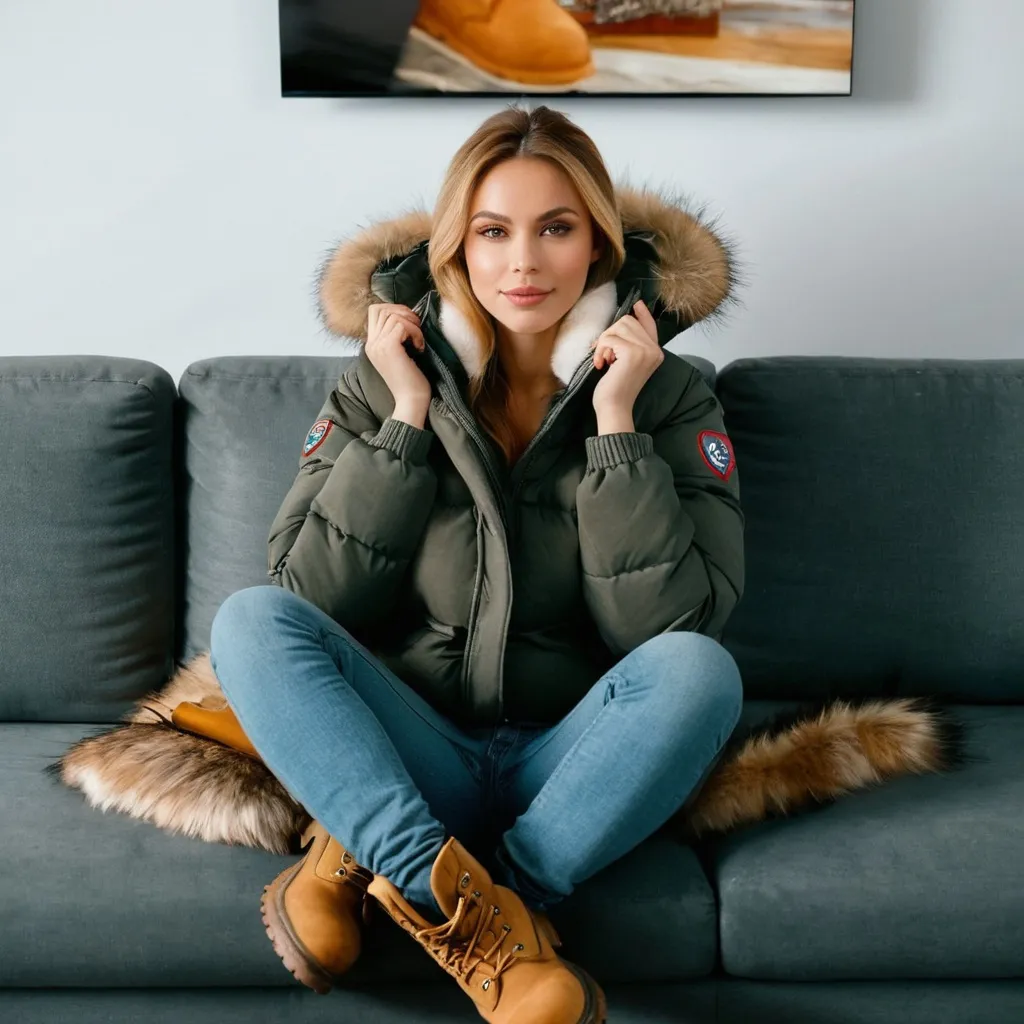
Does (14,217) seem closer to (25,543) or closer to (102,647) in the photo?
(25,543)

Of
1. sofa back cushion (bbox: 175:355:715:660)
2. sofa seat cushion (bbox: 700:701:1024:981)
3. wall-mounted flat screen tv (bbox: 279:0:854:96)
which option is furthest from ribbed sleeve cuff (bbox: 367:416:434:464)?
wall-mounted flat screen tv (bbox: 279:0:854:96)

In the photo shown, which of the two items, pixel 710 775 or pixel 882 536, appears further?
pixel 882 536

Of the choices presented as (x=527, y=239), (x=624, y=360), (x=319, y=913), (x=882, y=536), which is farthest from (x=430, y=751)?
(x=882, y=536)

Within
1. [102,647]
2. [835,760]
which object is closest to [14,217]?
[102,647]

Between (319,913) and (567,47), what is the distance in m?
1.50

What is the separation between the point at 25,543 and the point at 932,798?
1.34 m

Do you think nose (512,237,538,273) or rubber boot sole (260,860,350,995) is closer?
rubber boot sole (260,860,350,995)

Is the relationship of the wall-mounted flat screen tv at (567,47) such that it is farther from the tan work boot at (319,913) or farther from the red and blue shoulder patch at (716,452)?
the tan work boot at (319,913)

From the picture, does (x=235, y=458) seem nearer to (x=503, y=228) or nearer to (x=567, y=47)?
(x=503, y=228)

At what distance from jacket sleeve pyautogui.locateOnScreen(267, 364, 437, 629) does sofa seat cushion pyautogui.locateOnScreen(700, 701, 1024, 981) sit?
545mm

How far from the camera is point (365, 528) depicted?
1607 millimetres

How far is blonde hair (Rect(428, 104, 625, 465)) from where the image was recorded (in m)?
1.66

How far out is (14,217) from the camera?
2260mm

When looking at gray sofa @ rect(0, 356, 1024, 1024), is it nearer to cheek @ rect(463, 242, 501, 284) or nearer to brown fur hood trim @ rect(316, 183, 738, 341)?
brown fur hood trim @ rect(316, 183, 738, 341)
